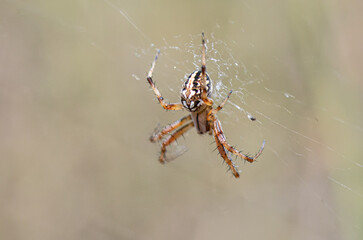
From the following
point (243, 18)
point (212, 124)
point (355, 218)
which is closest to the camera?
point (355, 218)

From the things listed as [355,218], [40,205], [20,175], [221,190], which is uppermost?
[20,175]

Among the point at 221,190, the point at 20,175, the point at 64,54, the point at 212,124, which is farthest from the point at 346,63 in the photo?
the point at 20,175

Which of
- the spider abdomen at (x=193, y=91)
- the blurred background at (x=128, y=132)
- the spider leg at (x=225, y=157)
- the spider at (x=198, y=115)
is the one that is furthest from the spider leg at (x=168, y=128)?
the spider abdomen at (x=193, y=91)

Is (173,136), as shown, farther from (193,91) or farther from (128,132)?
(128,132)

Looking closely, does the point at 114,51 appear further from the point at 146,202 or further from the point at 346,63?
the point at 346,63

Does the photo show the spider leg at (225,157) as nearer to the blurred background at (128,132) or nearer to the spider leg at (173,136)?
the spider leg at (173,136)

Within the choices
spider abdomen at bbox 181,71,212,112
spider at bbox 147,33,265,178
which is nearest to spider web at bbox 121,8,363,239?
spider at bbox 147,33,265,178

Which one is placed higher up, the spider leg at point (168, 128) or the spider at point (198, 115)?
the spider leg at point (168, 128)
